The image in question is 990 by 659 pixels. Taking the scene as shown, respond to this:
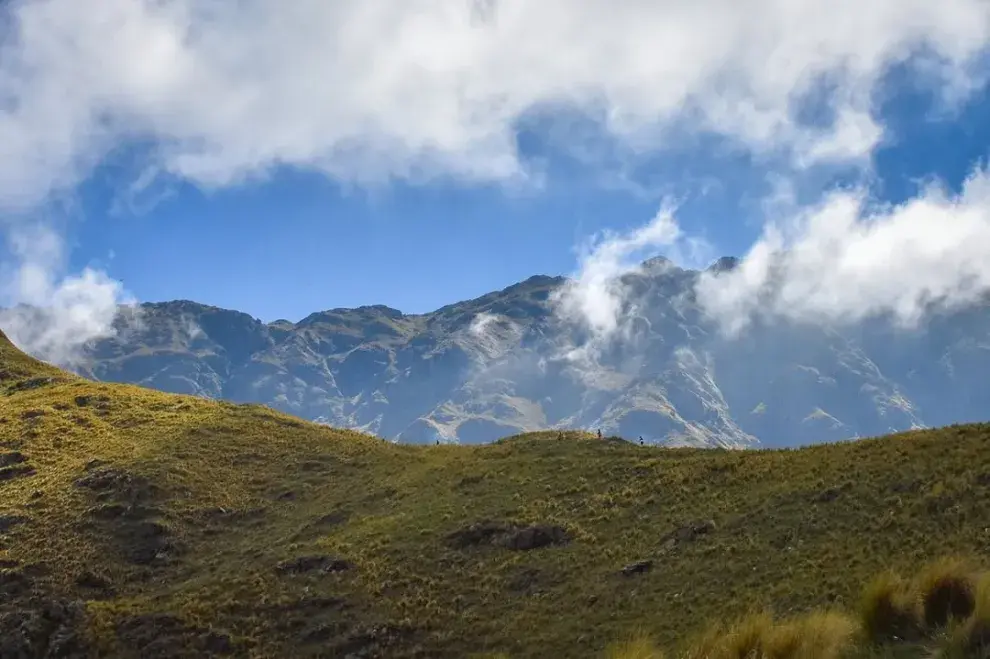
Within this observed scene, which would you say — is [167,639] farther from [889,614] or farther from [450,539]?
[889,614]

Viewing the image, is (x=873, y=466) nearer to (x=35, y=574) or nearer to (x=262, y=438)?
(x=35, y=574)

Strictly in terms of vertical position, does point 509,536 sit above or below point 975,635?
above

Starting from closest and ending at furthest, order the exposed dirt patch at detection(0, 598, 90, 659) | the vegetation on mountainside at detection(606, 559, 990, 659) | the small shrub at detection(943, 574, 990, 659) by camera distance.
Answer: the small shrub at detection(943, 574, 990, 659) < the vegetation on mountainside at detection(606, 559, 990, 659) < the exposed dirt patch at detection(0, 598, 90, 659)

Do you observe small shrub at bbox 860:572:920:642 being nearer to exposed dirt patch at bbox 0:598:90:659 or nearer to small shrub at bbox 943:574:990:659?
small shrub at bbox 943:574:990:659

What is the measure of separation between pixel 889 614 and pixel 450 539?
35.6 m

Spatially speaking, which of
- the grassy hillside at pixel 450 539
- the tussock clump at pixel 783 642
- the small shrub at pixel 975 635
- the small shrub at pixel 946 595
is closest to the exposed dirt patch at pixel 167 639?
the grassy hillside at pixel 450 539

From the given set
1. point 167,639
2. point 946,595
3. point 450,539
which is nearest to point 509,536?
point 450,539

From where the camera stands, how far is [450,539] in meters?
47.4

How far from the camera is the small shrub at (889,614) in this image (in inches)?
549

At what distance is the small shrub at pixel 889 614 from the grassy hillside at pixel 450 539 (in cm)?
91

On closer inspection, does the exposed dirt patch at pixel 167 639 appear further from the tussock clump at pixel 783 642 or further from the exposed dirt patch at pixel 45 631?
the tussock clump at pixel 783 642

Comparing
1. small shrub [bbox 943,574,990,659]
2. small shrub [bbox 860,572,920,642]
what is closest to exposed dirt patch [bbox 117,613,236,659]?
small shrub [bbox 860,572,920,642]

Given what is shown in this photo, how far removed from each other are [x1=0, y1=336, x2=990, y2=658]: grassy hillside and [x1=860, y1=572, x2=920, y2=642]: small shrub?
35.8 inches

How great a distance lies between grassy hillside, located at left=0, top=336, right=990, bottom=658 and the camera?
32.2m
